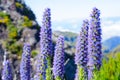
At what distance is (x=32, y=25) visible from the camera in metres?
42.3

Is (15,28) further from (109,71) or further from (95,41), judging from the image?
(95,41)

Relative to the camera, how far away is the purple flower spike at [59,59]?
34.9 feet

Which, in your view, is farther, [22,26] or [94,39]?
[22,26]

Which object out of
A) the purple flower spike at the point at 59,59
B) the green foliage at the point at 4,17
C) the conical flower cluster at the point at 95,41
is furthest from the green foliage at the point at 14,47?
the conical flower cluster at the point at 95,41

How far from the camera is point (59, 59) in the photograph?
10.7 metres

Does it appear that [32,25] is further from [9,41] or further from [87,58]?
[87,58]

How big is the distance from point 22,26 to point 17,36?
146 centimetres

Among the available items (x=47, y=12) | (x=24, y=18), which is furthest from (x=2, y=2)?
(x=47, y=12)

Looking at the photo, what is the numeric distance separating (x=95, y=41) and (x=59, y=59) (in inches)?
47.3

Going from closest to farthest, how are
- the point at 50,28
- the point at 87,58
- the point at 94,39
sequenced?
the point at 94,39 < the point at 87,58 < the point at 50,28

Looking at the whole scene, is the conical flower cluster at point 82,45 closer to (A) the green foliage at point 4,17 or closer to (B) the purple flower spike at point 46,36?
(B) the purple flower spike at point 46,36

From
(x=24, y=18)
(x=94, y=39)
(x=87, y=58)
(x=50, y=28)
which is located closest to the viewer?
(x=94, y=39)

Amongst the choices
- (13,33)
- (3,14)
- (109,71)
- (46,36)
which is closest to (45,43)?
(46,36)

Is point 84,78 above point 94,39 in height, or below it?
below
